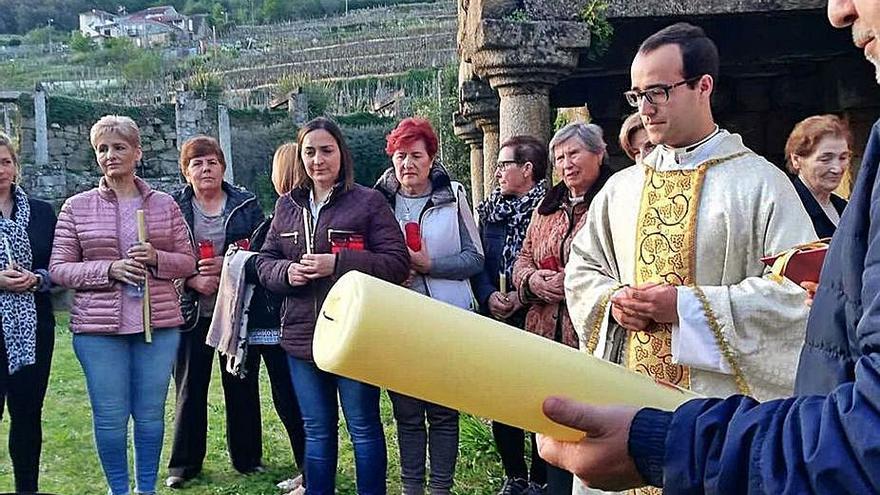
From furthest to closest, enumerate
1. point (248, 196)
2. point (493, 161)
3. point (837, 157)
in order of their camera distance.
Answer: point (493, 161)
point (248, 196)
point (837, 157)

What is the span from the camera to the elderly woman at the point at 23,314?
478 cm

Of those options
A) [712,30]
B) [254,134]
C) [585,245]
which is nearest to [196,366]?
[585,245]

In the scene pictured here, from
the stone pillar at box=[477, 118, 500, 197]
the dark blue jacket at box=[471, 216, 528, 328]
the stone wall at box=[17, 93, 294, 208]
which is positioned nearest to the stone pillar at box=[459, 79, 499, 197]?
the stone pillar at box=[477, 118, 500, 197]

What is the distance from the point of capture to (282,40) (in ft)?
209

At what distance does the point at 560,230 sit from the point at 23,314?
2.87m

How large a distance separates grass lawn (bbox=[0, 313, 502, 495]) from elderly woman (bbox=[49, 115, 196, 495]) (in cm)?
96

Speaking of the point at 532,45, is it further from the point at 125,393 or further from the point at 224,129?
the point at 224,129

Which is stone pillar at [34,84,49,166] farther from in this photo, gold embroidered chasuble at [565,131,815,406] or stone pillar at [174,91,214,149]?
gold embroidered chasuble at [565,131,815,406]

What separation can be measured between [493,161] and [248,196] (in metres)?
3.28

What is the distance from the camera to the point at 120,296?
4.63 m

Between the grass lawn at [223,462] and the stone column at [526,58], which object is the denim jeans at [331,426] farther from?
the stone column at [526,58]

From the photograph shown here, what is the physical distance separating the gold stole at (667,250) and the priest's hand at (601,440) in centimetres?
156

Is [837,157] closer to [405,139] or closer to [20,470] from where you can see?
[405,139]

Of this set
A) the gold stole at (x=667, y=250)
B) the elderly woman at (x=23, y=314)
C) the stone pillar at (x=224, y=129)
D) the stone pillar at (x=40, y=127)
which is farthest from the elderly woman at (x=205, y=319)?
the stone pillar at (x=224, y=129)
